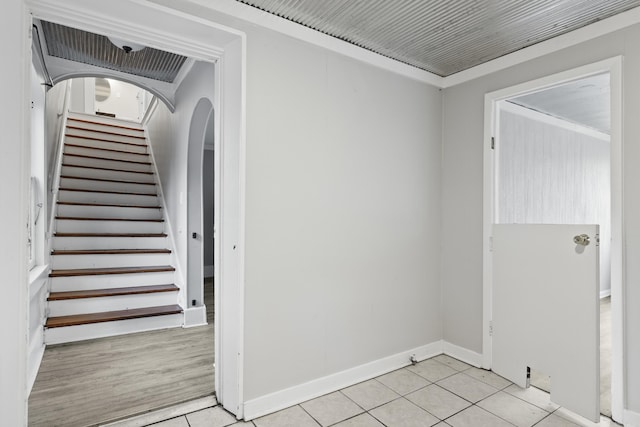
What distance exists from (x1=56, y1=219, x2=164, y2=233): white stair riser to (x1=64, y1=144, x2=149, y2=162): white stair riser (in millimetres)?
1538

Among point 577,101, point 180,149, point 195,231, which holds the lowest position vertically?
point 195,231

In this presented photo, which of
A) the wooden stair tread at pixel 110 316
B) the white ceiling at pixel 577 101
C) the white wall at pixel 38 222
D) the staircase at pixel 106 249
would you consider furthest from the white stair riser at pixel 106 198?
the white ceiling at pixel 577 101

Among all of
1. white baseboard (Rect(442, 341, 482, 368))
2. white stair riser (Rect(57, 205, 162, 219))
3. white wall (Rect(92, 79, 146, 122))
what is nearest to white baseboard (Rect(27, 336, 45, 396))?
white stair riser (Rect(57, 205, 162, 219))

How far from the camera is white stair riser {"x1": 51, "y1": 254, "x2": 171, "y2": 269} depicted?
364 centimetres

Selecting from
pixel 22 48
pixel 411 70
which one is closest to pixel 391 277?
pixel 411 70

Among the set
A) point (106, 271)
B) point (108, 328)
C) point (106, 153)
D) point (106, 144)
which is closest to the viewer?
point (108, 328)

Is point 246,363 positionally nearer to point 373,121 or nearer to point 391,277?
point 391,277

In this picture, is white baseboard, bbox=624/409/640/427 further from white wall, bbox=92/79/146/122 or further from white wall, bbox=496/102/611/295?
white wall, bbox=92/79/146/122

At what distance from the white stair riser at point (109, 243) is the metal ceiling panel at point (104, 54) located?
1874mm

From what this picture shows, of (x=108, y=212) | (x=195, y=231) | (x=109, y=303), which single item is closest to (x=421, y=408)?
(x=195, y=231)

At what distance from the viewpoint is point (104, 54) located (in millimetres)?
3143

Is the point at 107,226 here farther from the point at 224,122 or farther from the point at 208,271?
the point at 224,122

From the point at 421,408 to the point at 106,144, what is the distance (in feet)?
19.2

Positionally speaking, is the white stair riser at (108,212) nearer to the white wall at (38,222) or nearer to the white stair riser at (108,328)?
the white wall at (38,222)
